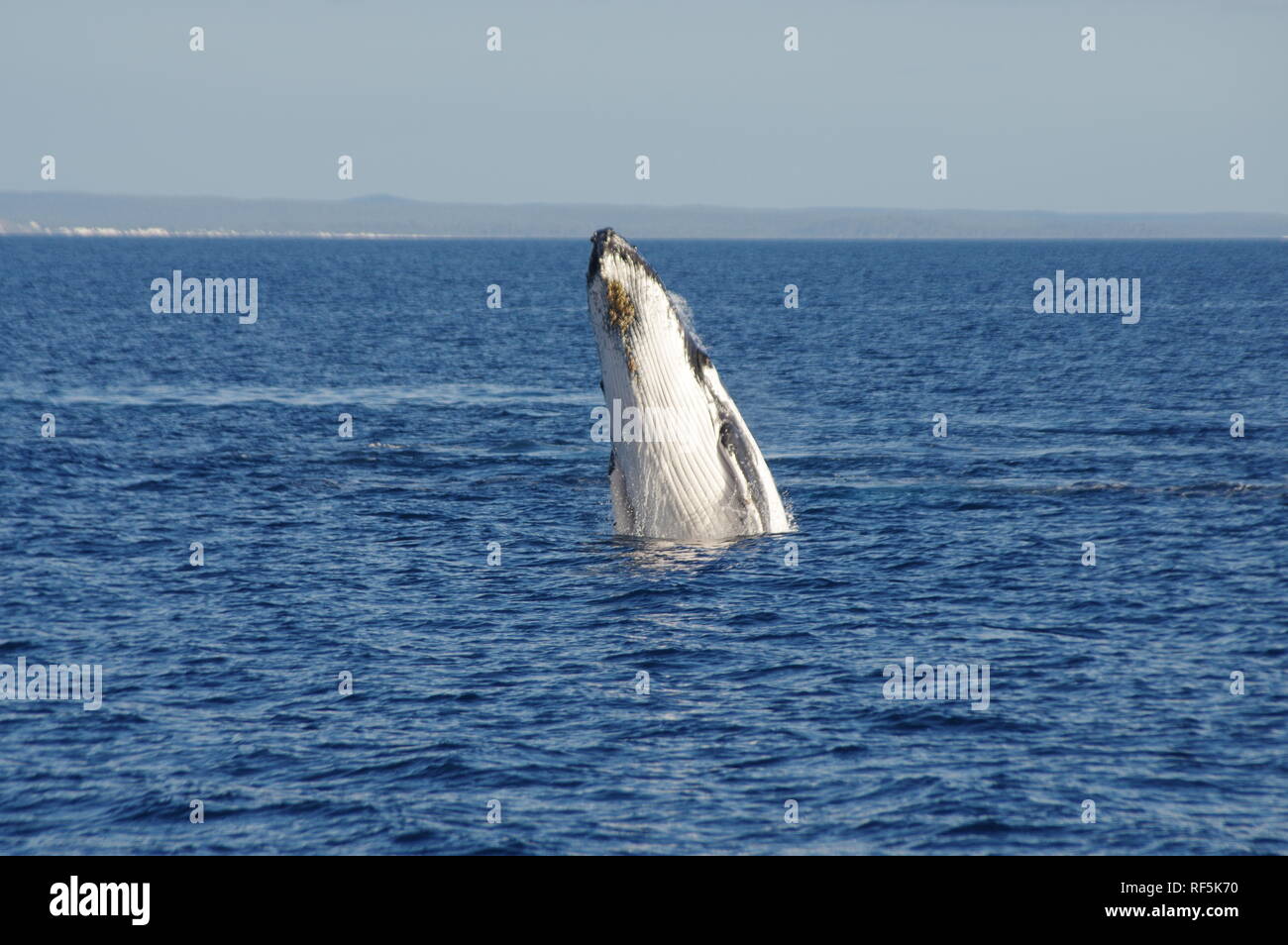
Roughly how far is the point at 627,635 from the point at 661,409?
3.98 metres

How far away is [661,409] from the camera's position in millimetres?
25312

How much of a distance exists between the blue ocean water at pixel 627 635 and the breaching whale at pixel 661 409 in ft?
5.87

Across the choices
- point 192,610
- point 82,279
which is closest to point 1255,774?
point 192,610

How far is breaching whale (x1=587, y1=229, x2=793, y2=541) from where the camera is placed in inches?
968

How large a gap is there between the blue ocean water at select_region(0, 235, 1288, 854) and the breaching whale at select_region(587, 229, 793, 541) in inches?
70.4

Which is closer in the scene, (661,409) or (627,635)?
(661,409)

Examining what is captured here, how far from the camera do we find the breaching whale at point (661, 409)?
24594 millimetres

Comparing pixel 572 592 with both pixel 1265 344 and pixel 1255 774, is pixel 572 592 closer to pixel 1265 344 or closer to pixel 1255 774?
pixel 1255 774

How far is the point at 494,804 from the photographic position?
1891 cm

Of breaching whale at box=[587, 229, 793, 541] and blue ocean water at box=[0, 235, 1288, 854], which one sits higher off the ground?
breaching whale at box=[587, 229, 793, 541]

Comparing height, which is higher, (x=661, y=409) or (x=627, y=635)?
(x=661, y=409)

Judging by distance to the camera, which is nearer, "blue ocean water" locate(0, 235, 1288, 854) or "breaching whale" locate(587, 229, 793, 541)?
"blue ocean water" locate(0, 235, 1288, 854)
